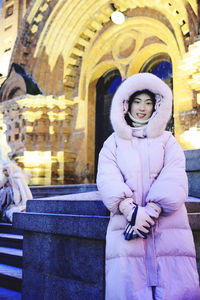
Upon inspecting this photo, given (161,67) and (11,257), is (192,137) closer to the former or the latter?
Result: (161,67)

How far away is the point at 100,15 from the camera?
A: 12.6m

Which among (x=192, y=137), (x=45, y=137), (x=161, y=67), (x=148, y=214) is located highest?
(x=161, y=67)

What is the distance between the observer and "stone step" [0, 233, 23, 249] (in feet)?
16.5

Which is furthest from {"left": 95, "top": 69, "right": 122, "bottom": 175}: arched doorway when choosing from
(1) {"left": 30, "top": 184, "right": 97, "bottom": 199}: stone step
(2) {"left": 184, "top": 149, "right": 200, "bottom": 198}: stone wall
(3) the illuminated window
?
(2) {"left": 184, "top": 149, "right": 200, "bottom": 198}: stone wall

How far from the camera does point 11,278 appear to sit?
4082 mm

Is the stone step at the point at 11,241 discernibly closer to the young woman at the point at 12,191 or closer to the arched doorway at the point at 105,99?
the young woman at the point at 12,191

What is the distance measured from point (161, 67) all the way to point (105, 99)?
2873 millimetres

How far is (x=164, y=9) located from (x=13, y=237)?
867 centimetres

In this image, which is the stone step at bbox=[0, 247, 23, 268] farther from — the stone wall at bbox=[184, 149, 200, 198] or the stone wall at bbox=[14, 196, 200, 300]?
the stone wall at bbox=[184, 149, 200, 198]

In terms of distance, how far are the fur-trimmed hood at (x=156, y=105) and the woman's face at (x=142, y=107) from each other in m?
0.05

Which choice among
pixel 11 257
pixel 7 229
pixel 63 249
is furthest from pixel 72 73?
pixel 63 249

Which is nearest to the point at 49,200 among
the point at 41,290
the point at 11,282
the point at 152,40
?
the point at 41,290

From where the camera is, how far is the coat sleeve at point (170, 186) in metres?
1.95

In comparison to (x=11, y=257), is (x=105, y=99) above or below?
above
